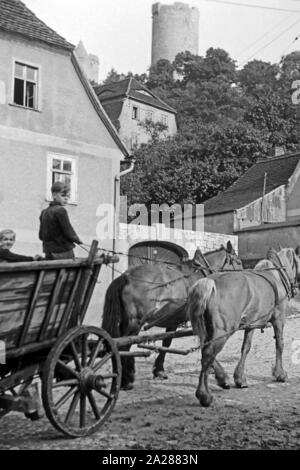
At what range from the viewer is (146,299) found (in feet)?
27.3

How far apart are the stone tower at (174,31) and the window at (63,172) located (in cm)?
7781

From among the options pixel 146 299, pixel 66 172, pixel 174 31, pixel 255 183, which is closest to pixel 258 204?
pixel 255 183

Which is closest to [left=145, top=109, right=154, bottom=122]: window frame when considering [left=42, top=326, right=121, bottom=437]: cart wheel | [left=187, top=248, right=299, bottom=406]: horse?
[left=187, top=248, right=299, bottom=406]: horse

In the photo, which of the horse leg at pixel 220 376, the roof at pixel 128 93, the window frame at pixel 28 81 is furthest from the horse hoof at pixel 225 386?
the roof at pixel 128 93

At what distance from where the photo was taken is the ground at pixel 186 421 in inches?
216

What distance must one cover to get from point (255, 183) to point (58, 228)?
27.8 meters

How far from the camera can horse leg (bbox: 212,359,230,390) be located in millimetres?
7992

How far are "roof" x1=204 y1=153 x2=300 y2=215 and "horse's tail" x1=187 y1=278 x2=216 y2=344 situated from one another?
22643 millimetres

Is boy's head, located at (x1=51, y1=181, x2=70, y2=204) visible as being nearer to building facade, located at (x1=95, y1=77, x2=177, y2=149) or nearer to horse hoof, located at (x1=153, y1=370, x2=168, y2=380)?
horse hoof, located at (x1=153, y1=370, x2=168, y2=380)

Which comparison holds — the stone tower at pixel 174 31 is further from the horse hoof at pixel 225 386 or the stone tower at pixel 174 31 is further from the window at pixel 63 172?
the horse hoof at pixel 225 386

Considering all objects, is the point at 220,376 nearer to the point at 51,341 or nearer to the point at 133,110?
the point at 51,341

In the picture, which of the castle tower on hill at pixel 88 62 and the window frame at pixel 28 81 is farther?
the castle tower on hill at pixel 88 62
